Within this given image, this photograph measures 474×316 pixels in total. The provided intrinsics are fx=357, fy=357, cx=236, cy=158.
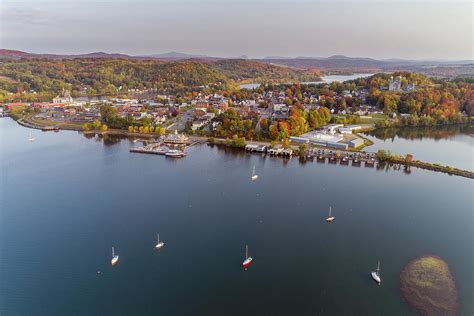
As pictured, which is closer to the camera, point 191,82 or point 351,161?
point 351,161

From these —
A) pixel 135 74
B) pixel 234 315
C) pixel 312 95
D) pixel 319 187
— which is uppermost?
pixel 135 74

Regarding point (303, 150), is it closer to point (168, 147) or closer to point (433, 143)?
point (168, 147)

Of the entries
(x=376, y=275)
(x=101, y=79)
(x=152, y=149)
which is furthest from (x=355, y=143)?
(x=101, y=79)

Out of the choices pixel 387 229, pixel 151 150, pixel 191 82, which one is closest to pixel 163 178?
pixel 151 150

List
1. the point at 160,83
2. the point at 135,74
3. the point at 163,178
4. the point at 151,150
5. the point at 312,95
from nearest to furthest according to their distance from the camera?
the point at 163,178, the point at 151,150, the point at 312,95, the point at 160,83, the point at 135,74

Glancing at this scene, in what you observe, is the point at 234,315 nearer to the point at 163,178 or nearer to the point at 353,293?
the point at 353,293

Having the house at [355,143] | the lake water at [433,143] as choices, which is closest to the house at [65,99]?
the house at [355,143]
